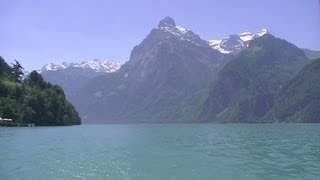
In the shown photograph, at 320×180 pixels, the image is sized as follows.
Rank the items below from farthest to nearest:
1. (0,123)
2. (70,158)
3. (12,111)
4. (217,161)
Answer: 1. (12,111)
2. (0,123)
3. (70,158)
4. (217,161)

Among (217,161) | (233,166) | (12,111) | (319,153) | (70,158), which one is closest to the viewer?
(233,166)

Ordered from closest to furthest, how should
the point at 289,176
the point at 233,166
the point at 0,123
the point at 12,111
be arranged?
the point at 289,176 < the point at 233,166 < the point at 0,123 < the point at 12,111

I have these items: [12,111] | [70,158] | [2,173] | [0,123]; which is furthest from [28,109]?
[2,173]

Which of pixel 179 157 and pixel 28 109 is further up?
pixel 28 109

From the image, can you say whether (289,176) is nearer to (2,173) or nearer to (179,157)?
(179,157)

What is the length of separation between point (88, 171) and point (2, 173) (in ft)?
28.9

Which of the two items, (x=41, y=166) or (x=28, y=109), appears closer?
(x=41, y=166)

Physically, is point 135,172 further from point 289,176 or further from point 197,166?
point 289,176

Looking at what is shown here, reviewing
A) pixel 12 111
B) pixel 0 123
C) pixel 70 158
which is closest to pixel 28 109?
pixel 12 111

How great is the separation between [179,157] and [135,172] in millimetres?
16225

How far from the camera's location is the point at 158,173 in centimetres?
4669

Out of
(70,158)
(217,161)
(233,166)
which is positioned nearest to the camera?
(233,166)

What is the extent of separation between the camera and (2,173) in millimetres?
46469

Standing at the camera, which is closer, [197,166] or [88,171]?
[88,171]
